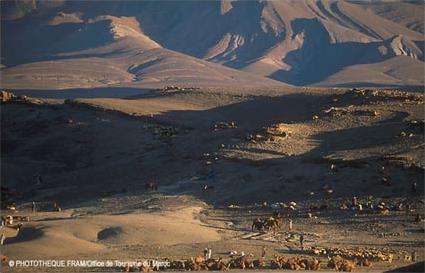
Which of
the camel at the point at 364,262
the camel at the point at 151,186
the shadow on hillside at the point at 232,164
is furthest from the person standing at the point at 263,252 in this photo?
the camel at the point at 151,186

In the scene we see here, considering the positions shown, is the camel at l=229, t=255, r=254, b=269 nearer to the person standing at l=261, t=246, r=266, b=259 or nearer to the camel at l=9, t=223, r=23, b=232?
the person standing at l=261, t=246, r=266, b=259

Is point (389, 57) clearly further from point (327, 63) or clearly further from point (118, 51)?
point (118, 51)

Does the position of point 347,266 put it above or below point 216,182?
below

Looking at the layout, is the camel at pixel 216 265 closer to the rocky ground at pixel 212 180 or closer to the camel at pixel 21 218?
the rocky ground at pixel 212 180

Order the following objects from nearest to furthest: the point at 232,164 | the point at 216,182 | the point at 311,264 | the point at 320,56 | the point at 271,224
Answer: the point at 311,264 → the point at 271,224 → the point at 216,182 → the point at 232,164 → the point at 320,56

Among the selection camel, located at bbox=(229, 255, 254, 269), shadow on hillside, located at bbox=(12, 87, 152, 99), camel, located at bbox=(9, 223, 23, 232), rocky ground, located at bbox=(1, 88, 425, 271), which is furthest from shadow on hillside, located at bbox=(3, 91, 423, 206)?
shadow on hillside, located at bbox=(12, 87, 152, 99)

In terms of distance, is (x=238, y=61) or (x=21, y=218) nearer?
(x=21, y=218)

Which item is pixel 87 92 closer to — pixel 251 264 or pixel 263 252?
pixel 263 252

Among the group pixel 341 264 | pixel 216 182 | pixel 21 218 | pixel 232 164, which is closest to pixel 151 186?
pixel 216 182
